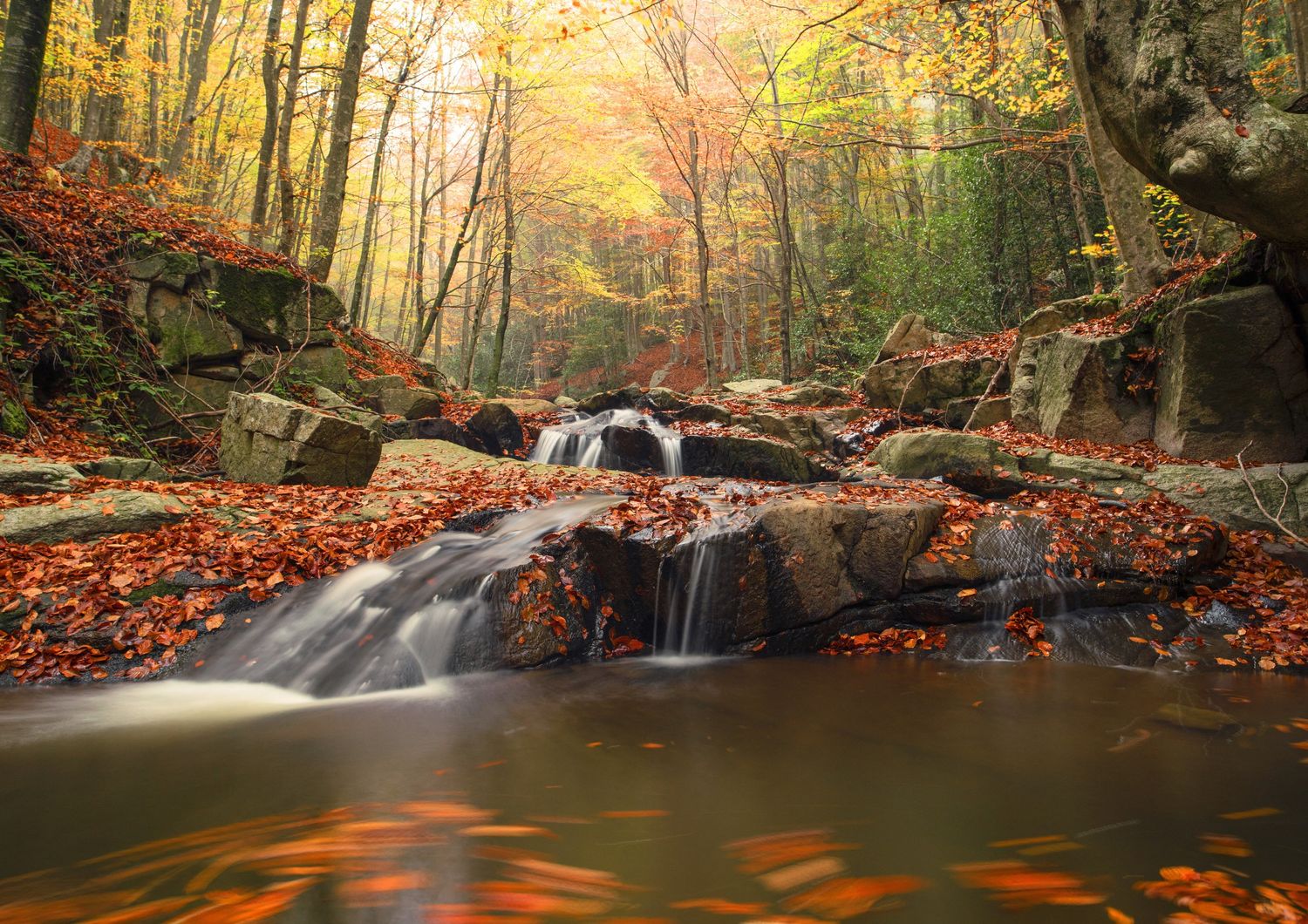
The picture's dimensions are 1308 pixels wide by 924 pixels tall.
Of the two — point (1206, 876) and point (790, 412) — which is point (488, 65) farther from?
point (1206, 876)

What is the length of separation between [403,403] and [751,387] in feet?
31.2

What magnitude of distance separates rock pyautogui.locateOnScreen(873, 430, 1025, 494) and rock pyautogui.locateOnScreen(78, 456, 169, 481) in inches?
345

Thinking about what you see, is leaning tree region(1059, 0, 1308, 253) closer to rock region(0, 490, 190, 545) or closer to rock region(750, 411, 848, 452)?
rock region(750, 411, 848, 452)

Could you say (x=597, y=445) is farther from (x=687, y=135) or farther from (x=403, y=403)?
(x=687, y=135)

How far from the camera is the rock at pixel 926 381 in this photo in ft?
39.3

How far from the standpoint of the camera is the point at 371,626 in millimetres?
4629

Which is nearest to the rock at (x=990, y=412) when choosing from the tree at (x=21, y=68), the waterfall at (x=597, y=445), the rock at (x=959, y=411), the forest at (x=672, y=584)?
the forest at (x=672, y=584)

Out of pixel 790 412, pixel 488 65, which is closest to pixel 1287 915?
pixel 790 412

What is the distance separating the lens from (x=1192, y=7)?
4750 millimetres

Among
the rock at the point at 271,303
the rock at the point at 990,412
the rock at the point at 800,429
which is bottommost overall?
the rock at the point at 800,429

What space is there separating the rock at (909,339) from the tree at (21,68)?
14379 mm

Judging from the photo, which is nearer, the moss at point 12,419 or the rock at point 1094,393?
the moss at point 12,419

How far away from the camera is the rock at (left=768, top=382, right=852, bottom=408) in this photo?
46.8 ft

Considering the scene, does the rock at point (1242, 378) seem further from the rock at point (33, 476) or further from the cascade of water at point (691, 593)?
the rock at point (33, 476)
